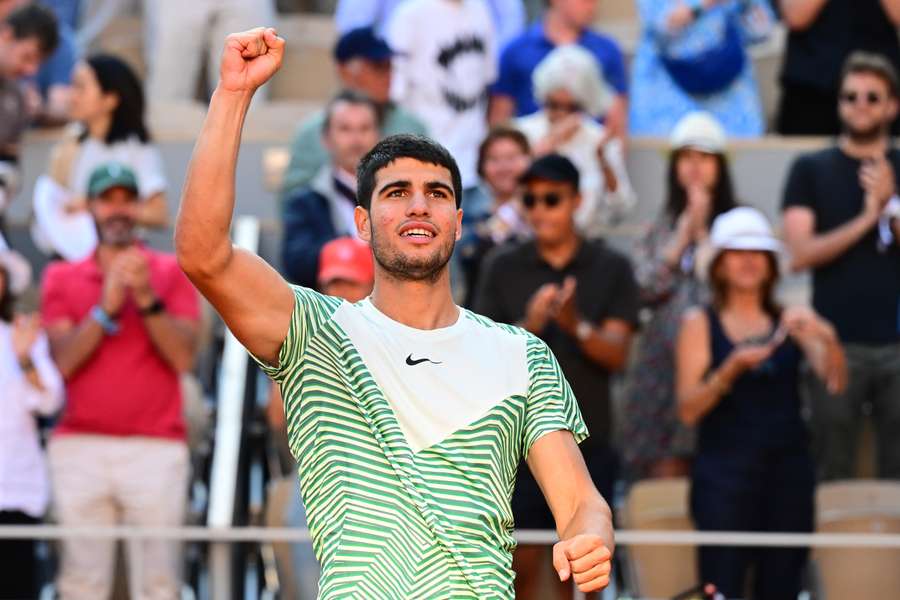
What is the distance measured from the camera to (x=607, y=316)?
816 cm

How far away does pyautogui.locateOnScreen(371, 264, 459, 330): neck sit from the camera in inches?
179

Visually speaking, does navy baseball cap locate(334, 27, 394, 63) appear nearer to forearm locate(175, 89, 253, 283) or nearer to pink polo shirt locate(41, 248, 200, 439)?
pink polo shirt locate(41, 248, 200, 439)

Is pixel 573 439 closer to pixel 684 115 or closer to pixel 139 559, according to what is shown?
pixel 139 559

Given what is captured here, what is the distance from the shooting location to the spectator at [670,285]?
8.61 meters

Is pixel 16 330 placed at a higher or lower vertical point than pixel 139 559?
higher

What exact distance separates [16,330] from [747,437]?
9.45ft

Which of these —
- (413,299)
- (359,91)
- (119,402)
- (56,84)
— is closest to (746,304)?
A: (359,91)

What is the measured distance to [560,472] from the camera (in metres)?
4.46

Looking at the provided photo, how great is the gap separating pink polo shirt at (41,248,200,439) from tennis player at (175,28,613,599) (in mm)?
3574

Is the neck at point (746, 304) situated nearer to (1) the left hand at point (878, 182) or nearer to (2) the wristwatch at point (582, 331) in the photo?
(2) the wristwatch at point (582, 331)

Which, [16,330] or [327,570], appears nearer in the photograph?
[327,570]

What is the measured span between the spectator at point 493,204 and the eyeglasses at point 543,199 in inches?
12.7

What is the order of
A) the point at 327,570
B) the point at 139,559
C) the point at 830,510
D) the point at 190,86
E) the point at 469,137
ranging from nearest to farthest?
the point at 327,570 → the point at 139,559 → the point at 830,510 → the point at 469,137 → the point at 190,86

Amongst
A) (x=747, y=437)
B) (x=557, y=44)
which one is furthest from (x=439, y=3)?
(x=747, y=437)
